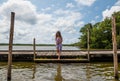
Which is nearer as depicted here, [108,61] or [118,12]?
[108,61]

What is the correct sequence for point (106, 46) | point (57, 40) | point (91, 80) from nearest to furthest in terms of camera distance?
point (91, 80)
point (57, 40)
point (106, 46)

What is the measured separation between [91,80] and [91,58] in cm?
1016

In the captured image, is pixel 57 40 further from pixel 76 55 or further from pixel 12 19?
pixel 12 19

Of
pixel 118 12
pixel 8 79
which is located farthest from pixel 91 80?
pixel 118 12

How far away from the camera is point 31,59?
21672 millimetres

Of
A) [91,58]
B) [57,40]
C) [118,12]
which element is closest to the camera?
[57,40]

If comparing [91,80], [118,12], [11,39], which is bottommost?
[91,80]

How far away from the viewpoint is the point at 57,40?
61.2ft

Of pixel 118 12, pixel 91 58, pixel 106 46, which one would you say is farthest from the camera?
pixel 118 12

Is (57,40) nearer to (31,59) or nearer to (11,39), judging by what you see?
(31,59)

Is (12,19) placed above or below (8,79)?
above

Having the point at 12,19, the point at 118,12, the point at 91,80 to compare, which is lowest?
the point at 91,80

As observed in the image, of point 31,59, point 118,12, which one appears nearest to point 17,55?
point 31,59

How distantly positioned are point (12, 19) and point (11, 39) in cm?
100
